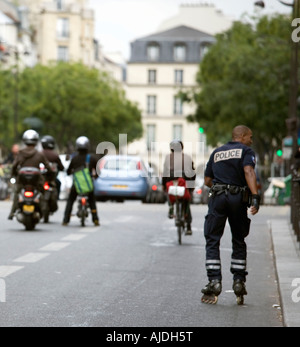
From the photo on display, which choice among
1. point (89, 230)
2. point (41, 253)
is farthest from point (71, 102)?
point (41, 253)

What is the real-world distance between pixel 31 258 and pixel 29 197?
4746 millimetres

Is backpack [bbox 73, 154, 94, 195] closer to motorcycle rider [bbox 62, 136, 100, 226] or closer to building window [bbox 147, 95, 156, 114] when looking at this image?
motorcycle rider [bbox 62, 136, 100, 226]

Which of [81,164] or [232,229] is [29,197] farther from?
[232,229]

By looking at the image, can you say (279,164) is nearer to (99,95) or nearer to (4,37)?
(99,95)

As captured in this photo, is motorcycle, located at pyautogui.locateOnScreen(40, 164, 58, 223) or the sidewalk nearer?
the sidewalk

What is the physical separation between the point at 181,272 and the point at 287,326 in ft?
15.3

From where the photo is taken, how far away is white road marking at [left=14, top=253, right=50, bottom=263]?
13480 millimetres

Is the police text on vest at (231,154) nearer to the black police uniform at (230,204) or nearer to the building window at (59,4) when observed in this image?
the black police uniform at (230,204)

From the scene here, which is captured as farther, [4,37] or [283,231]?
[4,37]

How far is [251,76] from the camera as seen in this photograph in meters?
42.4

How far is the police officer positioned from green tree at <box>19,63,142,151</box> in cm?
5969

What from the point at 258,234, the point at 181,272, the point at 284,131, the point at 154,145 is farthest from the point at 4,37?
the point at 181,272

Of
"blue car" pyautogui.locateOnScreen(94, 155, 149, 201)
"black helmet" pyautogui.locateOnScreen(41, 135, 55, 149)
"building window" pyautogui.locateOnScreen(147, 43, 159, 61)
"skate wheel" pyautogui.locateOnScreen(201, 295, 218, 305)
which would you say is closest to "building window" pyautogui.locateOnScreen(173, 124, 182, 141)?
"building window" pyautogui.locateOnScreen(147, 43, 159, 61)
